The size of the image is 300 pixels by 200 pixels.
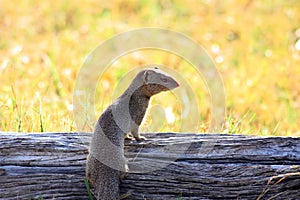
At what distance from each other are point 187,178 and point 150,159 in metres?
0.24

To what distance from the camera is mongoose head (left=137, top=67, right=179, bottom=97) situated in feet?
11.7

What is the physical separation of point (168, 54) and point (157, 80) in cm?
375

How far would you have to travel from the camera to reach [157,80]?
3.58 meters

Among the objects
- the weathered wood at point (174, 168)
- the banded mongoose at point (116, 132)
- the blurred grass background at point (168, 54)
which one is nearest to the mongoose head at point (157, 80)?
the banded mongoose at point (116, 132)

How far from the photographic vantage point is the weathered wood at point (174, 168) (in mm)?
3373

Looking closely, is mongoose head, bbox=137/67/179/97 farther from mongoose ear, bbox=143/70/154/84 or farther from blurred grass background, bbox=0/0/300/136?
blurred grass background, bbox=0/0/300/136

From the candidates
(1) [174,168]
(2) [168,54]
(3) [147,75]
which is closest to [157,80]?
(3) [147,75]

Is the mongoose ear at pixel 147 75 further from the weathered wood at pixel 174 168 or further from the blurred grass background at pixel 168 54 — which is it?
the blurred grass background at pixel 168 54

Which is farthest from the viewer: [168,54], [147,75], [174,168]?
[168,54]

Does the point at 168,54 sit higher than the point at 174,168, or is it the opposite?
the point at 174,168

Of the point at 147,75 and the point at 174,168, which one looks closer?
the point at 174,168

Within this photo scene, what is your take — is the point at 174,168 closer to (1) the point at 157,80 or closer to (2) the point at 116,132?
(2) the point at 116,132

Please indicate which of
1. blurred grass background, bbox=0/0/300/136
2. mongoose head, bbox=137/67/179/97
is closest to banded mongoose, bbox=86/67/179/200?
mongoose head, bbox=137/67/179/97

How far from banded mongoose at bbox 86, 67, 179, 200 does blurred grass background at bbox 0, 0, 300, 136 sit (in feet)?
3.07
